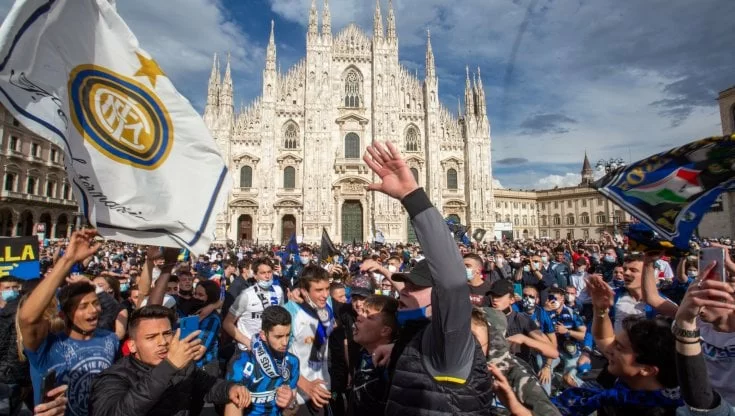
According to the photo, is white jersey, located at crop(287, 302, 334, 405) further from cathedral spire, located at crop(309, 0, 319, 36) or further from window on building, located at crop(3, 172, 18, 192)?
window on building, located at crop(3, 172, 18, 192)

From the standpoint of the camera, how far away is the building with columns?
92.3ft

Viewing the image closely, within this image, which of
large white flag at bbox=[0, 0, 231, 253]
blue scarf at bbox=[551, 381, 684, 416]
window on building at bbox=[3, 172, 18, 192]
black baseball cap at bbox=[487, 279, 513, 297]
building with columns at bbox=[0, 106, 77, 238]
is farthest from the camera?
window on building at bbox=[3, 172, 18, 192]

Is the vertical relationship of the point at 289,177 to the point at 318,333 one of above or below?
above

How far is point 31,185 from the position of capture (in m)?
30.7

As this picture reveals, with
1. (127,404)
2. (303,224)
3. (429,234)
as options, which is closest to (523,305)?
(429,234)

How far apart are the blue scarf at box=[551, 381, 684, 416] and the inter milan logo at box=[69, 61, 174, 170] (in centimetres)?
317

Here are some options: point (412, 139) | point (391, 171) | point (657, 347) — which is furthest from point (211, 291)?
point (412, 139)

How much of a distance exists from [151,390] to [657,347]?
248 centimetres

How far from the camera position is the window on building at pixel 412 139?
32.7 m

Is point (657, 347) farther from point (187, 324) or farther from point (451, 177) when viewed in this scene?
point (451, 177)

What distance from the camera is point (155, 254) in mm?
3115

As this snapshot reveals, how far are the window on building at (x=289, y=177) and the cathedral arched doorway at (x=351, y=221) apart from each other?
429 centimetres

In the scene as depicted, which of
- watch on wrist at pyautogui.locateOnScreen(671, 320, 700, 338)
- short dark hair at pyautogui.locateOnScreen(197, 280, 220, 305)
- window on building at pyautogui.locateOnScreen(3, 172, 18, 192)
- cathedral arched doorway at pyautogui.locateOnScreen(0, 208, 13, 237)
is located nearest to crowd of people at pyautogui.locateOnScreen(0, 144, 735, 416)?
watch on wrist at pyautogui.locateOnScreen(671, 320, 700, 338)

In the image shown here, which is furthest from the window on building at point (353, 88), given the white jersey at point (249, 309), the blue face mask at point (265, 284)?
the white jersey at point (249, 309)
